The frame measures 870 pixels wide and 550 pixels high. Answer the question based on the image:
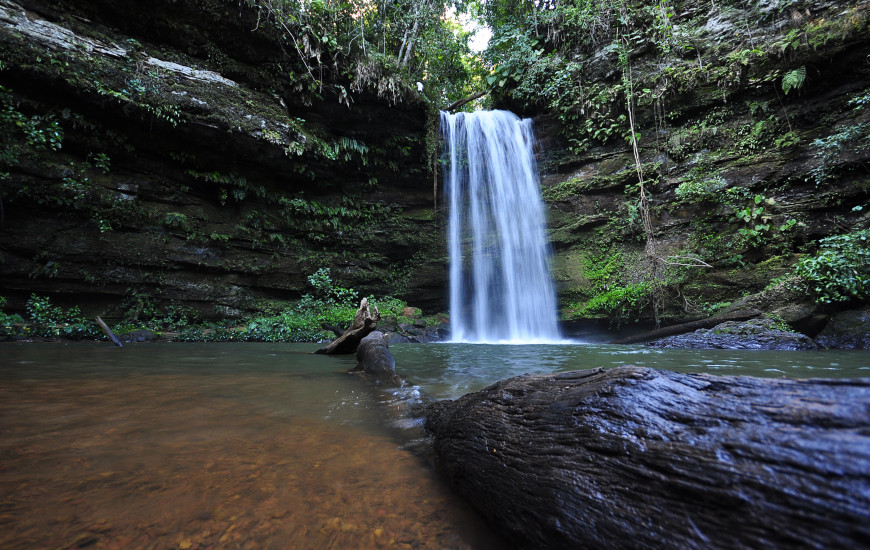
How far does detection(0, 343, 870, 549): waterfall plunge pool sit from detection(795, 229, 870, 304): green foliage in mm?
7346

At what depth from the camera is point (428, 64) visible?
13.7 metres

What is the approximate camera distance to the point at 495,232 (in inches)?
440

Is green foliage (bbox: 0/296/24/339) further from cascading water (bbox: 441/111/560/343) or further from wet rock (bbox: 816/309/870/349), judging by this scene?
wet rock (bbox: 816/309/870/349)

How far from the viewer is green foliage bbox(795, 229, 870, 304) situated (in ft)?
18.7

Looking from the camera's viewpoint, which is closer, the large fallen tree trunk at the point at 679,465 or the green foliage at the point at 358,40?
the large fallen tree trunk at the point at 679,465

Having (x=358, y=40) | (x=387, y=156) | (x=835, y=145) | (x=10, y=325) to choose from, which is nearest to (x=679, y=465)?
(x=835, y=145)

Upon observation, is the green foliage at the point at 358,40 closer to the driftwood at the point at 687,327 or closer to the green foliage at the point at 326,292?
the green foliage at the point at 326,292

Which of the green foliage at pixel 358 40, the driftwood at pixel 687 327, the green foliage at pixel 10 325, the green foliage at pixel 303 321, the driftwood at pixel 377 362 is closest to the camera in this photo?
the driftwood at pixel 377 362

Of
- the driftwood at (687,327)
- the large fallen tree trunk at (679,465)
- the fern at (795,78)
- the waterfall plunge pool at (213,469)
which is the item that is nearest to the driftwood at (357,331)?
the waterfall plunge pool at (213,469)

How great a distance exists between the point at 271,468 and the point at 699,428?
63.5 inches

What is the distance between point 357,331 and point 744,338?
23.0 feet

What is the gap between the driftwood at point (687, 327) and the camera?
21.4 ft

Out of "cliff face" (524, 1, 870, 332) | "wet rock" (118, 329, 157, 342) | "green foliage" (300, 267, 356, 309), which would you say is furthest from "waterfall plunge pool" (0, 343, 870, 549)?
"cliff face" (524, 1, 870, 332)

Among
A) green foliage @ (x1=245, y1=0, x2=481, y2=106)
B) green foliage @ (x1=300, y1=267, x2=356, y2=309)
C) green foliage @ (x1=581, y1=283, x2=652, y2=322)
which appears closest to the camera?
green foliage @ (x1=581, y1=283, x2=652, y2=322)
